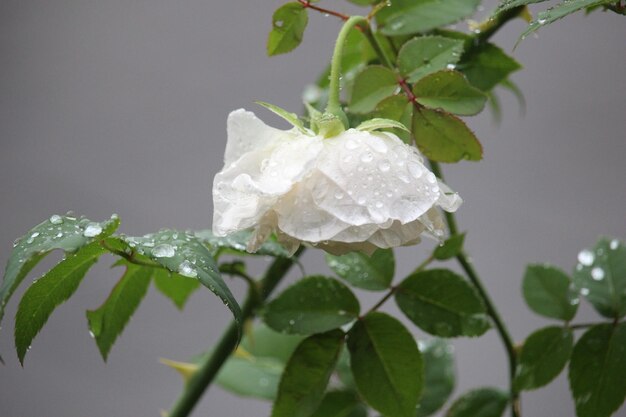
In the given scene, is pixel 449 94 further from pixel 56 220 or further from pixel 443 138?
pixel 56 220

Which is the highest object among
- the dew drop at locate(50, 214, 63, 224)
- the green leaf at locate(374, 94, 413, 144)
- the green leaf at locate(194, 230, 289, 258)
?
the green leaf at locate(374, 94, 413, 144)

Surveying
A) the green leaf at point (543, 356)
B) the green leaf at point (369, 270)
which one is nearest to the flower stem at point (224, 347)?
the green leaf at point (369, 270)

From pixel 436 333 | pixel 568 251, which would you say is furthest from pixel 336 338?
pixel 568 251

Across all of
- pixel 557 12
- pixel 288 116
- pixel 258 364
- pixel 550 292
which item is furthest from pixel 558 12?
pixel 258 364

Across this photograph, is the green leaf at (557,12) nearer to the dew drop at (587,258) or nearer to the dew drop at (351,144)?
the dew drop at (351,144)

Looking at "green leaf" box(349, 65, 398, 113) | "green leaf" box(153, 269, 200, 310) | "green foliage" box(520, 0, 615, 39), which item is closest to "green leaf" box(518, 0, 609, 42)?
"green foliage" box(520, 0, 615, 39)

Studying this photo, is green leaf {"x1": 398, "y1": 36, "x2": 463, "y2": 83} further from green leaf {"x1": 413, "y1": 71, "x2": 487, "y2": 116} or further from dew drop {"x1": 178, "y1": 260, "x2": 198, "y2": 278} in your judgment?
dew drop {"x1": 178, "y1": 260, "x2": 198, "y2": 278}

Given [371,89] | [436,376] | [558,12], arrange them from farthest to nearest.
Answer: [436,376] → [371,89] → [558,12]
